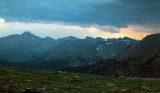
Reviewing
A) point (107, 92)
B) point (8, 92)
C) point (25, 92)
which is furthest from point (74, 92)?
point (8, 92)

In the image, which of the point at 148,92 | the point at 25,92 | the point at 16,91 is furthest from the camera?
the point at 148,92

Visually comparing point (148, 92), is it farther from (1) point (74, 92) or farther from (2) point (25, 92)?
(2) point (25, 92)

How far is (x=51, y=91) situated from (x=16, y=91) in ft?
9.50

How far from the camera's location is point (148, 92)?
19.6m

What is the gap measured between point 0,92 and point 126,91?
10.9 metres

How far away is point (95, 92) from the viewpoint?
1814cm

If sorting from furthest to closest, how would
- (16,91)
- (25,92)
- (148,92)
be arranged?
(148,92)
(16,91)
(25,92)

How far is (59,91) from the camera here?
Result: 18.0 meters

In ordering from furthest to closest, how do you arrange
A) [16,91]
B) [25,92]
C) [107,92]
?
[107,92] < [16,91] < [25,92]

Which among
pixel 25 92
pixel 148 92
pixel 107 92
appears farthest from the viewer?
pixel 148 92

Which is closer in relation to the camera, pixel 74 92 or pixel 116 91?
pixel 74 92

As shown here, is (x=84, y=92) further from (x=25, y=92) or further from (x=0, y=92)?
(x=0, y=92)

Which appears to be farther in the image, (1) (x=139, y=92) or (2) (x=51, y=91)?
(1) (x=139, y=92)

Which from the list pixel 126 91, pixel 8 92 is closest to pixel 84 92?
pixel 126 91
